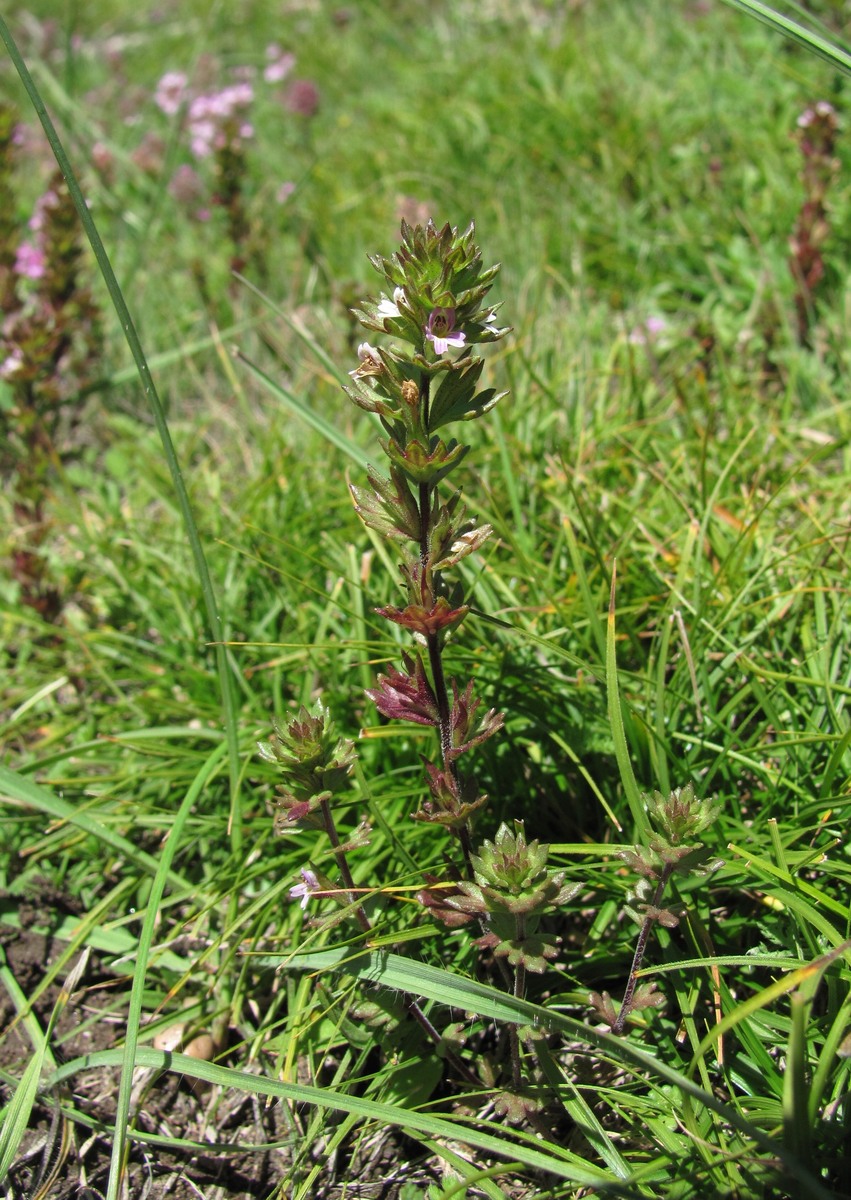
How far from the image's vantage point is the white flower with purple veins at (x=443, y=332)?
1315mm

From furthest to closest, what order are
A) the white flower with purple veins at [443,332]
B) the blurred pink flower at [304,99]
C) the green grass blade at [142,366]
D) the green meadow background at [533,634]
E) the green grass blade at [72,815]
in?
the blurred pink flower at [304,99] < the green grass blade at [72,815] < the green meadow background at [533,634] < the green grass blade at [142,366] < the white flower with purple veins at [443,332]

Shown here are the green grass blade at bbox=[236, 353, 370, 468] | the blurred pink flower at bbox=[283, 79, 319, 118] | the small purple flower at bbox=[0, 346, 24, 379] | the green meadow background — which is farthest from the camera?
the blurred pink flower at bbox=[283, 79, 319, 118]

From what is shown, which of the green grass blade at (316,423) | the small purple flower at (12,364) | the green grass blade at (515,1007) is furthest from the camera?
the small purple flower at (12,364)

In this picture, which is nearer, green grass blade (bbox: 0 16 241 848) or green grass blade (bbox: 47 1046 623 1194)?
green grass blade (bbox: 47 1046 623 1194)

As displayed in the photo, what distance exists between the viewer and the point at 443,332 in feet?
4.41

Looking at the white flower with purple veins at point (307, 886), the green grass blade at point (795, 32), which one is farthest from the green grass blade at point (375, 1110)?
the green grass blade at point (795, 32)

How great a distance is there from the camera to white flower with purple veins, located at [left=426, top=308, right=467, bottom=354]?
1315 mm

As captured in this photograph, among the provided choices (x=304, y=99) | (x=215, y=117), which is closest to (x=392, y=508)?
(x=215, y=117)

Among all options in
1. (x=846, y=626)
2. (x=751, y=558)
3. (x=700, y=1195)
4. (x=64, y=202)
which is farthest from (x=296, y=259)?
(x=700, y=1195)

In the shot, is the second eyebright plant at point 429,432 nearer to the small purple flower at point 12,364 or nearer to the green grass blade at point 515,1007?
the green grass blade at point 515,1007

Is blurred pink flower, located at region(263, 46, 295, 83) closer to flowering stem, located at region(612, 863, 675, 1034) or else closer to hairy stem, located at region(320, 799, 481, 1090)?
hairy stem, located at region(320, 799, 481, 1090)

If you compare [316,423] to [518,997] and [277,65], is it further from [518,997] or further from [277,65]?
[277,65]

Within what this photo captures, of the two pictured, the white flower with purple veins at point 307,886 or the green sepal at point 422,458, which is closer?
the green sepal at point 422,458

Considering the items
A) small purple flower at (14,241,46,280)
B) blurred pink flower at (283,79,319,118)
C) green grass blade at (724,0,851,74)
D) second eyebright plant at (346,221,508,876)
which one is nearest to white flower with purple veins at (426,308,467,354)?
second eyebright plant at (346,221,508,876)
